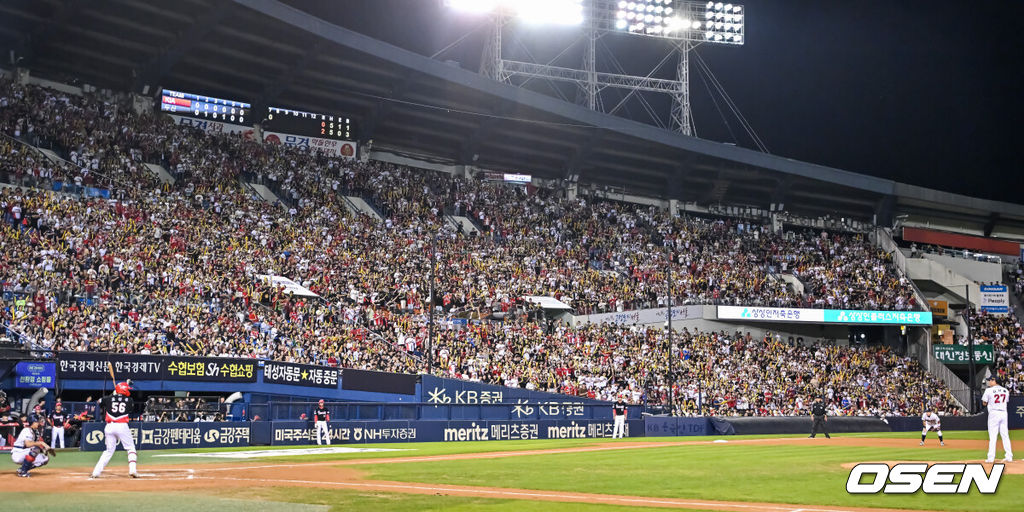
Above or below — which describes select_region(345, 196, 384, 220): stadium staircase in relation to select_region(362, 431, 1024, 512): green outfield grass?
above

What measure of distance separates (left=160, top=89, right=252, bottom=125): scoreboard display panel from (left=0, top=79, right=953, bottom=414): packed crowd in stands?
2262mm

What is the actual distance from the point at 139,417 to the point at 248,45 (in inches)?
1095

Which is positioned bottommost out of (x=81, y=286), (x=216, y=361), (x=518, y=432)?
(x=518, y=432)

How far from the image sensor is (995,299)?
61.6m

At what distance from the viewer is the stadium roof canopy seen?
49.9m

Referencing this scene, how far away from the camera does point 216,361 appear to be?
34625 millimetres

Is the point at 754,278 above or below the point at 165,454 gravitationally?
above

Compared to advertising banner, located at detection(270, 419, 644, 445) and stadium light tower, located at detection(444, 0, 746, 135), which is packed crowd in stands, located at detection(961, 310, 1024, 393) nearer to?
stadium light tower, located at detection(444, 0, 746, 135)

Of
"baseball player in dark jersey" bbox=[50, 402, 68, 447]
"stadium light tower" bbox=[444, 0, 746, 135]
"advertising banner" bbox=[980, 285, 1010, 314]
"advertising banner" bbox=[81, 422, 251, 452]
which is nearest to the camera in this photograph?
"advertising banner" bbox=[81, 422, 251, 452]

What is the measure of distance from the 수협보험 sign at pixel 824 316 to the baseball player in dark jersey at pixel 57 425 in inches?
1401

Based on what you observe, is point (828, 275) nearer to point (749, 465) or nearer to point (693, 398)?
point (693, 398)

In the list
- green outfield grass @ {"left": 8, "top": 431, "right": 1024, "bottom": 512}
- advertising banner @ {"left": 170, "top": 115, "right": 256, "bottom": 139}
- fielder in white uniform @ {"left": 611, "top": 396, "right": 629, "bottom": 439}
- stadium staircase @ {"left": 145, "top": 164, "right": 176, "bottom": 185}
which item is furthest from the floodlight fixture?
green outfield grass @ {"left": 8, "top": 431, "right": 1024, "bottom": 512}

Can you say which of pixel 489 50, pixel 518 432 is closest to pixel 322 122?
pixel 489 50

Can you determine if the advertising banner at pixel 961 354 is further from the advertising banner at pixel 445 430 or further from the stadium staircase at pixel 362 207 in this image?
the stadium staircase at pixel 362 207
